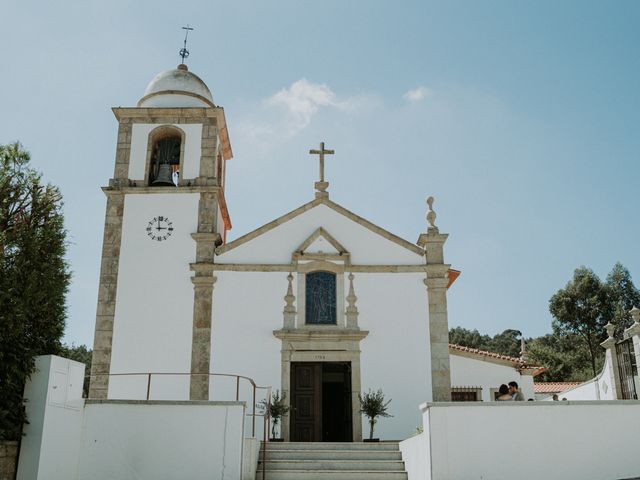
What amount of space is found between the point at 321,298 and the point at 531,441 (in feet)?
25.1

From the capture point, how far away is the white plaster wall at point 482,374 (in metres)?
18.0

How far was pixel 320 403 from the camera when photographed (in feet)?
53.8

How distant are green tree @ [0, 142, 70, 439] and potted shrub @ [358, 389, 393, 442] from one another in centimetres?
767

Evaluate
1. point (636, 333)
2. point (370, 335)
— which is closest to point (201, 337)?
point (370, 335)

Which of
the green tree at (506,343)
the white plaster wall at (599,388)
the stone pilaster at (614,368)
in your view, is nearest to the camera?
the stone pilaster at (614,368)

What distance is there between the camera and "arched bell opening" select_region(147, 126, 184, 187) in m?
18.7

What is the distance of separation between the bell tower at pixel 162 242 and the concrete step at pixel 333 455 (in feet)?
11.9

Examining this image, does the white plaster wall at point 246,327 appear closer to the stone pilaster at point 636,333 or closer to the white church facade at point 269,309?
the white church facade at point 269,309

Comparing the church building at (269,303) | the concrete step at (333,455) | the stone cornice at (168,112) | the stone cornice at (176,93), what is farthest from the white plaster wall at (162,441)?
the stone cornice at (176,93)

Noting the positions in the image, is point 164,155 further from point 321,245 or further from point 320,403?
point 320,403

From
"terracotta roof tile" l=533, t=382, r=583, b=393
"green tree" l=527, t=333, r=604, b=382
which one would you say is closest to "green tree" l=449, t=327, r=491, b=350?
"green tree" l=527, t=333, r=604, b=382

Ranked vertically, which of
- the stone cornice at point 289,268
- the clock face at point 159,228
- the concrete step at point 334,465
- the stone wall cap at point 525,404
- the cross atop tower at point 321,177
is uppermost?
the cross atop tower at point 321,177

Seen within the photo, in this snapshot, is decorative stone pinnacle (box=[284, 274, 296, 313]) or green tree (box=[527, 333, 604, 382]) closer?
decorative stone pinnacle (box=[284, 274, 296, 313])

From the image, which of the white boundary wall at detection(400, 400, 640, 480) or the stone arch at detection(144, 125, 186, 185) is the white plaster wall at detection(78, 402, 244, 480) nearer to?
the white boundary wall at detection(400, 400, 640, 480)
